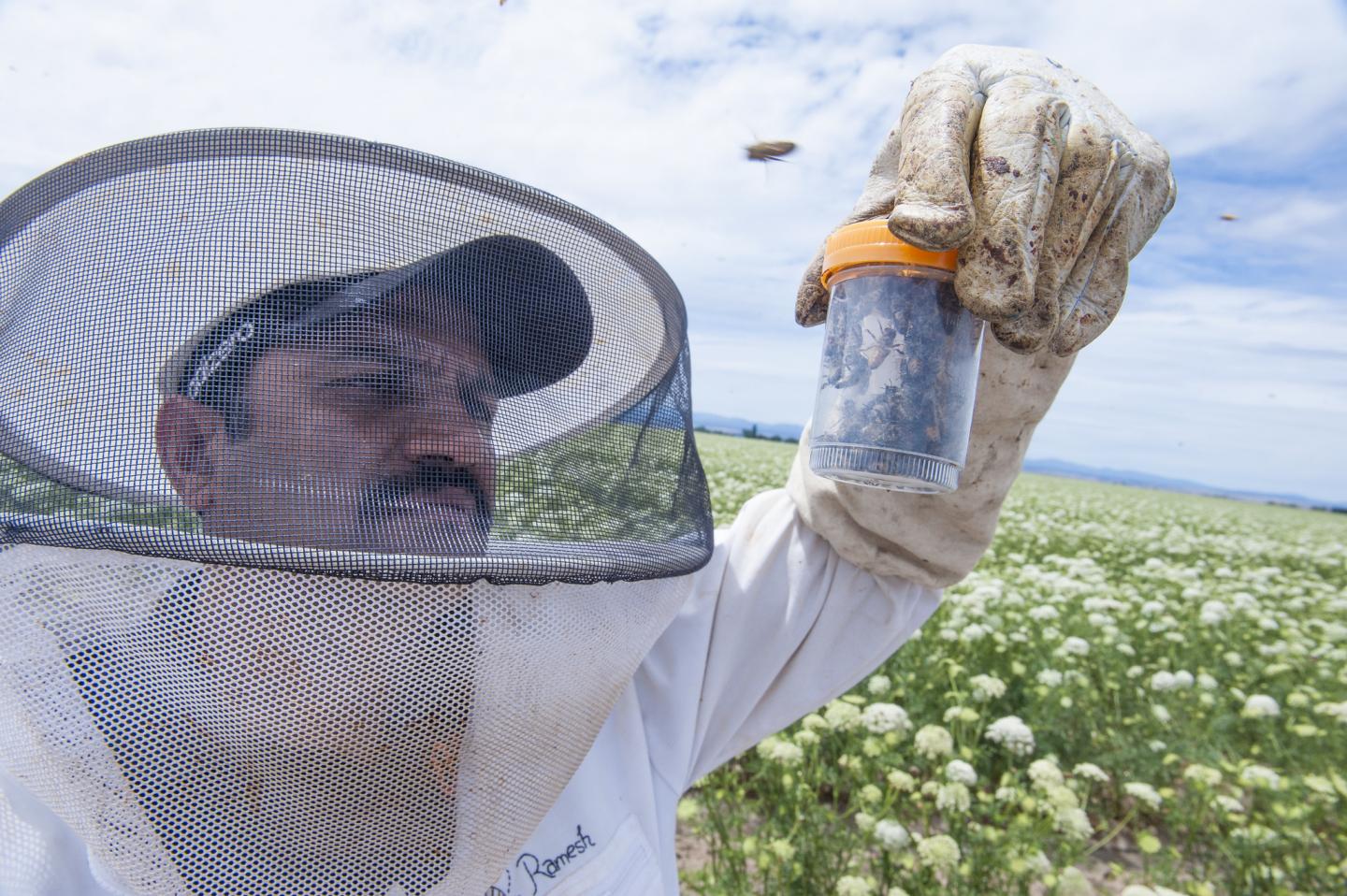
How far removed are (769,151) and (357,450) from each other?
141 centimetres

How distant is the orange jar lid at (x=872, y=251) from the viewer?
44.8 inches

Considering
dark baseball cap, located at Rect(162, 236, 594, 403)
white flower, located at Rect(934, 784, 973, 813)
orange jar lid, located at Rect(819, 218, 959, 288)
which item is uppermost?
orange jar lid, located at Rect(819, 218, 959, 288)

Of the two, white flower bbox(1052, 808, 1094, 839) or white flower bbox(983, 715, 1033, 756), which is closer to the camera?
white flower bbox(1052, 808, 1094, 839)

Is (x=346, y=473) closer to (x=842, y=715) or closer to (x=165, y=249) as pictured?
(x=165, y=249)

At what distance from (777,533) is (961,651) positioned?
10.8 ft

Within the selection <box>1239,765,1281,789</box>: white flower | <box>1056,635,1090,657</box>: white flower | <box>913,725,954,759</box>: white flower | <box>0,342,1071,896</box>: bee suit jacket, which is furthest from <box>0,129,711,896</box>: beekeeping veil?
<box>1056,635,1090,657</box>: white flower

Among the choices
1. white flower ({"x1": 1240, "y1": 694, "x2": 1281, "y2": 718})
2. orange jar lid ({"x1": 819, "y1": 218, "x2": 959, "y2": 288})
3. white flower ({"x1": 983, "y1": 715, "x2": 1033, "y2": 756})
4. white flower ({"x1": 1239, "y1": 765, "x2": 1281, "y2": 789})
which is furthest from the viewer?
white flower ({"x1": 1240, "y1": 694, "x2": 1281, "y2": 718})

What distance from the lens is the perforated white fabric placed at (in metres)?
0.88

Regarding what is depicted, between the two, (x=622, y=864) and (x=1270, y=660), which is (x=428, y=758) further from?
(x=1270, y=660)

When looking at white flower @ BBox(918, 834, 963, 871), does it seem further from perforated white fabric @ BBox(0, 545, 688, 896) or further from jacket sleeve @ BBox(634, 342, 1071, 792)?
perforated white fabric @ BBox(0, 545, 688, 896)

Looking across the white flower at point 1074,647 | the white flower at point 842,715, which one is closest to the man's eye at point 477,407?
the white flower at point 842,715

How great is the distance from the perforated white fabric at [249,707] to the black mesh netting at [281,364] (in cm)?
6

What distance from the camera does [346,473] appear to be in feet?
3.14

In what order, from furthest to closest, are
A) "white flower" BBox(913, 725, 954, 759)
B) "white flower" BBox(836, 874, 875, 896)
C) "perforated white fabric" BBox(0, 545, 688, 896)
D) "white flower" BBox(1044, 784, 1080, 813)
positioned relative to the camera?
"white flower" BBox(913, 725, 954, 759) → "white flower" BBox(1044, 784, 1080, 813) → "white flower" BBox(836, 874, 875, 896) → "perforated white fabric" BBox(0, 545, 688, 896)
